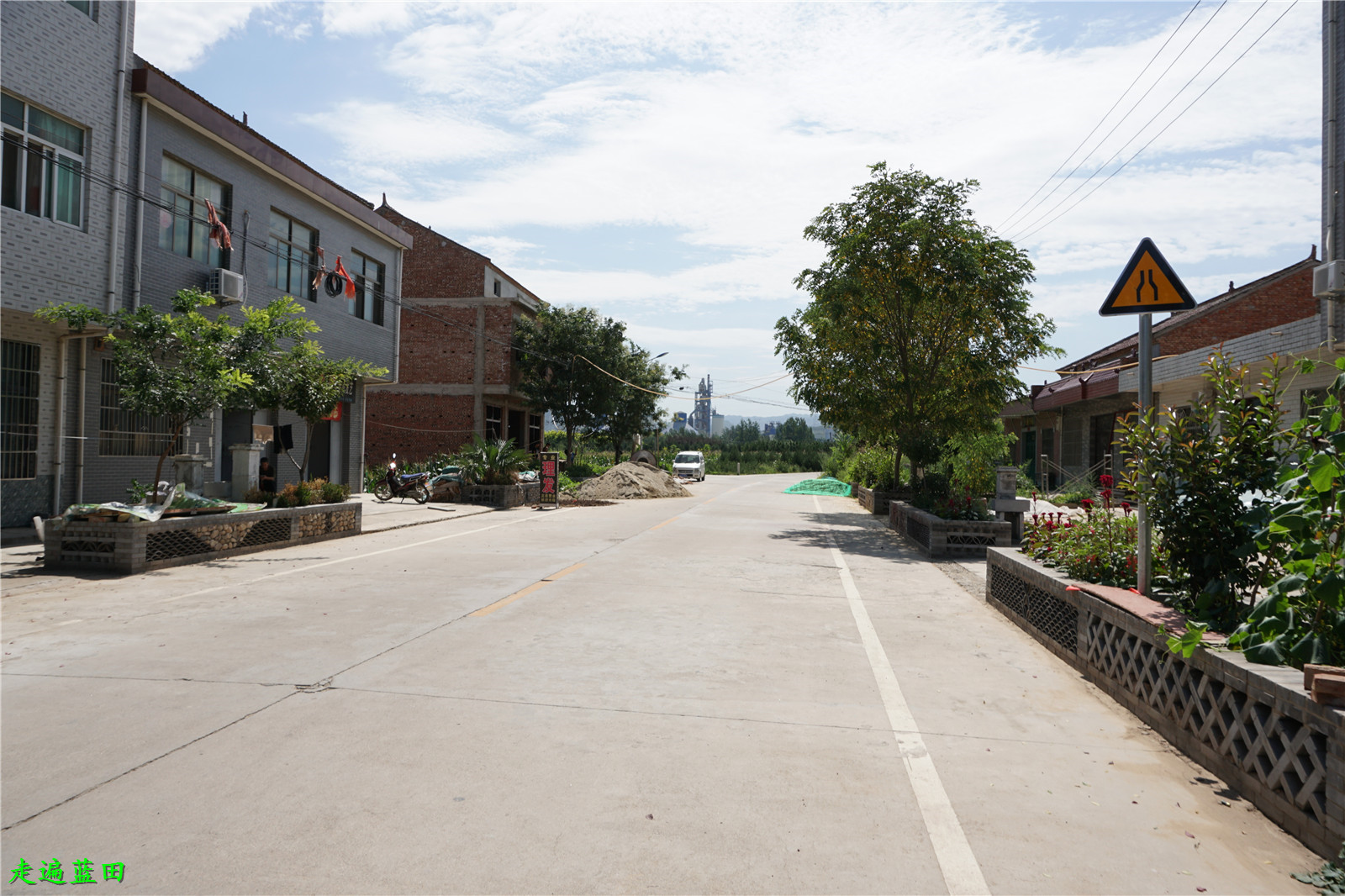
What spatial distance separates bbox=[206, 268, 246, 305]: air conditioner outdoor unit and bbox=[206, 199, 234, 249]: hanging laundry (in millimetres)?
663

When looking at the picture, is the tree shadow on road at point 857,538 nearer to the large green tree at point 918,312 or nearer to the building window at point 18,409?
the large green tree at point 918,312

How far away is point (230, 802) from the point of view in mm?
3857

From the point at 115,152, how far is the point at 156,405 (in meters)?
6.28

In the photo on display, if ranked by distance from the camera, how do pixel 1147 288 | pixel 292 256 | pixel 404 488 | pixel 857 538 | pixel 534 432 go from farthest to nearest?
pixel 534 432
pixel 404 488
pixel 292 256
pixel 857 538
pixel 1147 288

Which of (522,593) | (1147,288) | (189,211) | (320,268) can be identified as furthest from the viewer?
(320,268)

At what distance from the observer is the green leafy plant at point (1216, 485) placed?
537cm

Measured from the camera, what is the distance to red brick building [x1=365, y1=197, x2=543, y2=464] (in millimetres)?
37656

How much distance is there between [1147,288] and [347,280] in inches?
875

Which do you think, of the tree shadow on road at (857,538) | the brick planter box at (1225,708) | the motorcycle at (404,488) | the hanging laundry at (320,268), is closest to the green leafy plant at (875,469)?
the tree shadow on road at (857,538)

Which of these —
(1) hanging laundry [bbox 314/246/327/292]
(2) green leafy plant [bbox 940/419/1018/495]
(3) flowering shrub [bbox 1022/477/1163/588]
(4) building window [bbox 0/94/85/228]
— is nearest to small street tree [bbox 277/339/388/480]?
(4) building window [bbox 0/94/85/228]

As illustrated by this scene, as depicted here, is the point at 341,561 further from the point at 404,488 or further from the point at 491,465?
the point at 491,465

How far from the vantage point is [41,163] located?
1403 centimetres

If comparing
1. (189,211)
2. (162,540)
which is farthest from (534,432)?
(162,540)

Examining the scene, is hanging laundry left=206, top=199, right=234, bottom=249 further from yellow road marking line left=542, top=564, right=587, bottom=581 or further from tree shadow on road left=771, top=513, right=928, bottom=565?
tree shadow on road left=771, top=513, right=928, bottom=565
